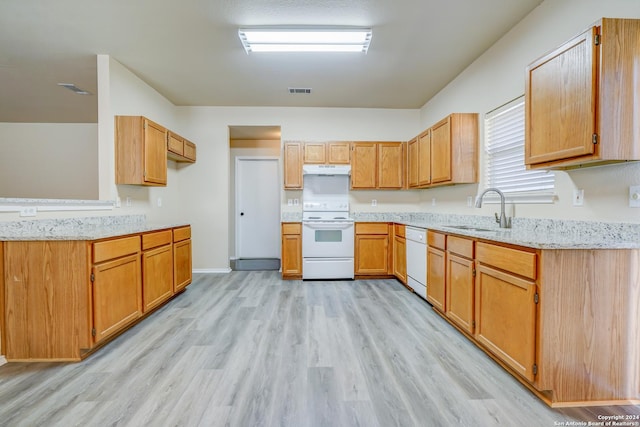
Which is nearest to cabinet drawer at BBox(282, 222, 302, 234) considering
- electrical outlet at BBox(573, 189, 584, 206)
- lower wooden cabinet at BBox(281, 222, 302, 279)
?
lower wooden cabinet at BBox(281, 222, 302, 279)

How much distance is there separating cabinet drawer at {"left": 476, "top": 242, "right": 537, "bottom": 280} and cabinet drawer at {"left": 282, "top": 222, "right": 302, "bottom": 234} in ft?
8.46

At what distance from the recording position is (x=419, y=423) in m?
1.38

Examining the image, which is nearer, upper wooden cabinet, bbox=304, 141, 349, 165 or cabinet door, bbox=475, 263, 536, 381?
cabinet door, bbox=475, 263, 536, 381

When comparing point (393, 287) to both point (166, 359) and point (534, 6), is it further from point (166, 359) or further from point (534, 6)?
point (534, 6)

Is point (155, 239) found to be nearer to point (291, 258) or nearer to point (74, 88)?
point (291, 258)

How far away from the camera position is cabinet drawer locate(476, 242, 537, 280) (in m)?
1.53

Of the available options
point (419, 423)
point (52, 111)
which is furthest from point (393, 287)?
point (52, 111)

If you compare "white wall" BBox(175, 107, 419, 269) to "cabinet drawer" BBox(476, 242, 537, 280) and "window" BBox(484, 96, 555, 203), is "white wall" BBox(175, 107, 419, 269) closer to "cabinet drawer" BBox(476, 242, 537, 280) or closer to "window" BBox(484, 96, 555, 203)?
"window" BBox(484, 96, 555, 203)

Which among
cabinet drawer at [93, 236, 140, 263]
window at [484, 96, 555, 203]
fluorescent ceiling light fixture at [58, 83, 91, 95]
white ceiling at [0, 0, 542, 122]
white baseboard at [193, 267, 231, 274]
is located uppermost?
fluorescent ceiling light fixture at [58, 83, 91, 95]

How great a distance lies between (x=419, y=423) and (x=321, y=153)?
3572mm

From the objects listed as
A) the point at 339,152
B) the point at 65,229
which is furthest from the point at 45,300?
the point at 339,152

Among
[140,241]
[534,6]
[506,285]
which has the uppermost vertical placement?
[534,6]

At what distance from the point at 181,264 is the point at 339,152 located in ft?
8.99

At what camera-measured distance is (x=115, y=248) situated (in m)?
2.21
